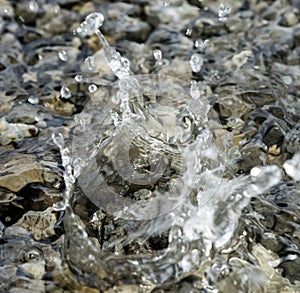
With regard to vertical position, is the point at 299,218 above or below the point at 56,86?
above

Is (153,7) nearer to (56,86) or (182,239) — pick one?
(56,86)

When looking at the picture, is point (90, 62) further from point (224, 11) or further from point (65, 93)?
point (224, 11)

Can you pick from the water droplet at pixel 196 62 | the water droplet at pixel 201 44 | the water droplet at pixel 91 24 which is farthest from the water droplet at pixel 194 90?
the water droplet at pixel 91 24

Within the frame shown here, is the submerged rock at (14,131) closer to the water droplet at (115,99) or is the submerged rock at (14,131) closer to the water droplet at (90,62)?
the water droplet at (115,99)

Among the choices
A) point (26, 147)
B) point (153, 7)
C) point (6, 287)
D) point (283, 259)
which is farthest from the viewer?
point (153, 7)

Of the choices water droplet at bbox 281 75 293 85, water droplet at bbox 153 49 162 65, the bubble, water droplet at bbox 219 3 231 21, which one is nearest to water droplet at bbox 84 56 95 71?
water droplet at bbox 153 49 162 65

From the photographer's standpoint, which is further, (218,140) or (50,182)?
(218,140)

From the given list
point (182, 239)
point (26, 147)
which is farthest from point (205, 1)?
point (182, 239)
